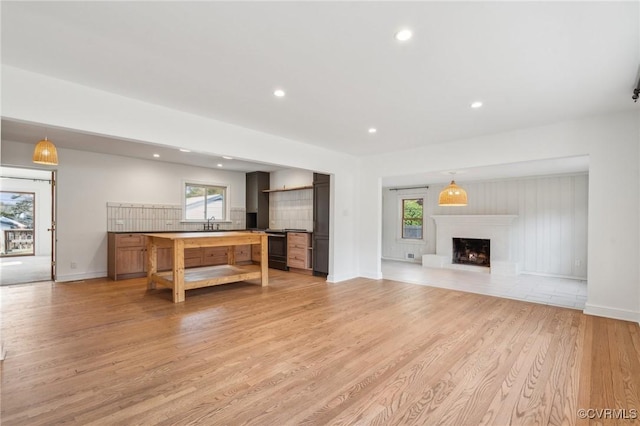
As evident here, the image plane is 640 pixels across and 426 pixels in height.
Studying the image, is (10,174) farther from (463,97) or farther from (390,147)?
(463,97)

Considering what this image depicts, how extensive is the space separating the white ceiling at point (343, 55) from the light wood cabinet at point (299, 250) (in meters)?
3.44

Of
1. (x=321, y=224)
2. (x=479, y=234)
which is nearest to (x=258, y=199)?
(x=321, y=224)

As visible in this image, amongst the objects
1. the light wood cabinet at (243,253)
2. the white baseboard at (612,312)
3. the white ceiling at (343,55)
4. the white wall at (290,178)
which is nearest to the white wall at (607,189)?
the white baseboard at (612,312)

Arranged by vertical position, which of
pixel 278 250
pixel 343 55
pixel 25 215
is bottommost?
pixel 278 250

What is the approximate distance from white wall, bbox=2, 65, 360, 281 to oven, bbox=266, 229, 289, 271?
1628 millimetres

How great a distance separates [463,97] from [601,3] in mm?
1415

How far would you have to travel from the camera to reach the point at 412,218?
938cm

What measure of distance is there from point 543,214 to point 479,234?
4.74 ft

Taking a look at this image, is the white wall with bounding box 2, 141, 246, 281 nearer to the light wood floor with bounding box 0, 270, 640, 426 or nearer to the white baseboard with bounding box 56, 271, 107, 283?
the white baseboard with bounding box 56, 271, 107, 283

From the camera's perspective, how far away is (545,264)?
693cm

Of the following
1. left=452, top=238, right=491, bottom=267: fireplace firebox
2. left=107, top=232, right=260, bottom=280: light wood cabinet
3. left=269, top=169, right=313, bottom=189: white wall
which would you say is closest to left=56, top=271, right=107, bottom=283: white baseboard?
left=107, top=232, right=260, bottom=280: light wood cabinet

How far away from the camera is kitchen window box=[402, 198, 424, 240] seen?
9.20 metres

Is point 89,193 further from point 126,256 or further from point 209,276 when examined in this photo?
point 209,276

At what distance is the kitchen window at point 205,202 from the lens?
25.0ft
